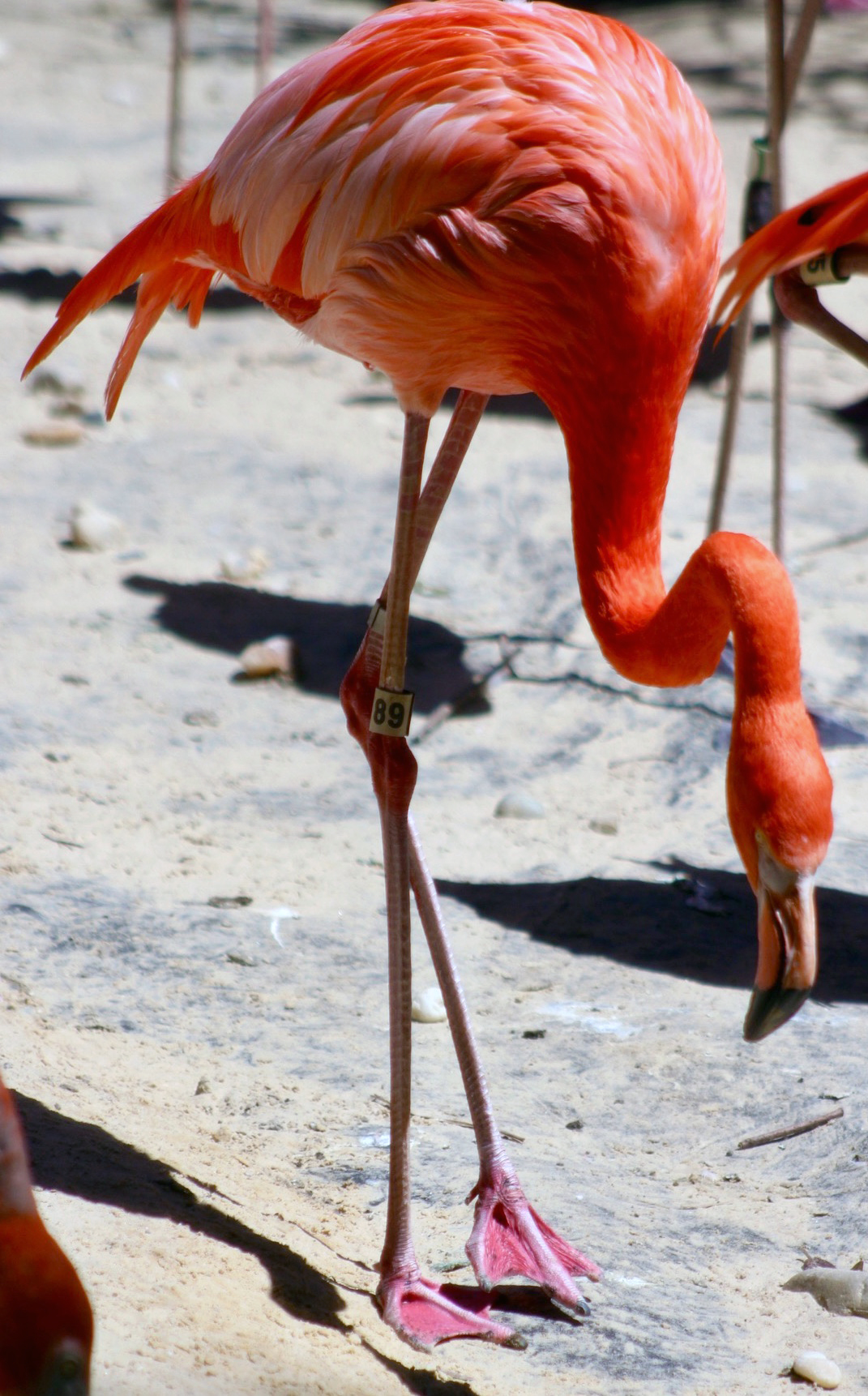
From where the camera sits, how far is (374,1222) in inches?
89.7

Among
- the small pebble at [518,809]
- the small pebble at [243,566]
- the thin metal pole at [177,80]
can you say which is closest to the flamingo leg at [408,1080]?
the small pebble at [518,809]

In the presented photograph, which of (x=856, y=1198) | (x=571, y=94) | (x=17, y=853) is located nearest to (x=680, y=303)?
(x=571, y=94)

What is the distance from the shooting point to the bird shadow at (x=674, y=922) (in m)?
2.97

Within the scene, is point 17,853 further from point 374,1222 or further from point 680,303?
point 680,303

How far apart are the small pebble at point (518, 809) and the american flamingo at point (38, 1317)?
88.0 inches

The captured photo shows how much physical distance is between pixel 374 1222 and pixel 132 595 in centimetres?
253

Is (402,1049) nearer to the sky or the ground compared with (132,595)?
nearer to the sky

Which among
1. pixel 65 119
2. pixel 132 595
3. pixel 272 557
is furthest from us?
pixel 65 119

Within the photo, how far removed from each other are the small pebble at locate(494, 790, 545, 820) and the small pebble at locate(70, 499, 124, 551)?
1.78 m

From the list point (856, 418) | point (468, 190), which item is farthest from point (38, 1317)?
point (856, 418)

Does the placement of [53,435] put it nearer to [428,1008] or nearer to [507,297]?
[428,1008]

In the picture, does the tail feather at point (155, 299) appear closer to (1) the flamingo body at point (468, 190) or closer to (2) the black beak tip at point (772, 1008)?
(1) the flamingo body at point (468, 190)

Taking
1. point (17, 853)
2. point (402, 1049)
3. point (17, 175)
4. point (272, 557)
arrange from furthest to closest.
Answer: point (17, 175) < point (272, 557) < point (17, 853) < point (402, 1049)

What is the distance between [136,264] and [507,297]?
82 centimetres
